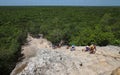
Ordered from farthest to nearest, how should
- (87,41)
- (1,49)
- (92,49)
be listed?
1. (87,41)
2. (1,49)
3. (92,49)

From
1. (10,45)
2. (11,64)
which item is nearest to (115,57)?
(11,64)

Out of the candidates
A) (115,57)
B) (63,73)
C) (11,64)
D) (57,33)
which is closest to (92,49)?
(115,57)

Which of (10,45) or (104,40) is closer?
(10,45)

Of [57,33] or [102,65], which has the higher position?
[102,65]

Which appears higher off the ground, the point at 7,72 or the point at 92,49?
the point at 92,49

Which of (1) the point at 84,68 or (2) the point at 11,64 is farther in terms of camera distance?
(2) the point at 11,64

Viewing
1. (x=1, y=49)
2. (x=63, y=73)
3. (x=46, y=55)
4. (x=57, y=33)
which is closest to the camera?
(x=63, y=73)

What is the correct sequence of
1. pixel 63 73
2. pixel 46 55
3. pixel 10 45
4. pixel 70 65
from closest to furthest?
pixel 63 73
pixel 70 65
pixel 46 55
pixel 10 45

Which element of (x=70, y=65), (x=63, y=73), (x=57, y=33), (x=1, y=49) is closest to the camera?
(x=63, y=73)

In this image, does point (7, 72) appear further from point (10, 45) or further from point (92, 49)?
point (92, 49)

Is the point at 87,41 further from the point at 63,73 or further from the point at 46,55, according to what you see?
the point at 63,73
